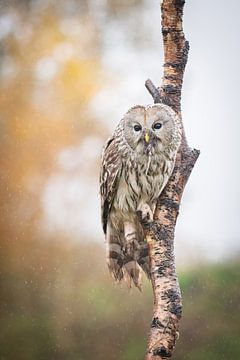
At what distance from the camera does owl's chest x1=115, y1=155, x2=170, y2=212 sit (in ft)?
7.70

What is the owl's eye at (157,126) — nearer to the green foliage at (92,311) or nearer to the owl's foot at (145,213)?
the owl's foot at (145,213)

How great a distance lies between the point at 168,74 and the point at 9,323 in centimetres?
113

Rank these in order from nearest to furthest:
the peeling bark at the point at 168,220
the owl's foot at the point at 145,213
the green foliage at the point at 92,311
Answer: the peeling bark at the point at 168,220, the owl's foot at the point at 145,213, the green foliage at the point at 92,311

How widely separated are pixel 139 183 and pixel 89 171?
432mm

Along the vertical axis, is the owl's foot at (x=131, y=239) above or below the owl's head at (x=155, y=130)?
below

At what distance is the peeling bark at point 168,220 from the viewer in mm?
2139

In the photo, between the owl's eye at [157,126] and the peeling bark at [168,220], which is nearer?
the peeling bark at [168,220]

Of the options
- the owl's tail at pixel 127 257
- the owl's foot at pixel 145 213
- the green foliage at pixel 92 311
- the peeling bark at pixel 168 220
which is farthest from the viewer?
the green foliage at pixel 92 311

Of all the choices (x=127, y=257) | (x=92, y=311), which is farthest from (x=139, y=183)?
(x=92, y=311)

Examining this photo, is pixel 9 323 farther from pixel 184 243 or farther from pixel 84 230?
pixel 184 243

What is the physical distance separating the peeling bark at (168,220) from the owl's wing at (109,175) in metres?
0.17

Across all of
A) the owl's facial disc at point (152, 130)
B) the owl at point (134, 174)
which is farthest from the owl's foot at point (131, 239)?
the owl's facial disc at point (152, 130)

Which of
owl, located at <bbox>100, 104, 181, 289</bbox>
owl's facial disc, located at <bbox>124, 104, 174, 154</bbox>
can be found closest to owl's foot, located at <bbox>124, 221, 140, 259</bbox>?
owl, located at <bbox>100, 104, 181, 289</bbox>

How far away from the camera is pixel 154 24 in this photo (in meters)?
2.74
